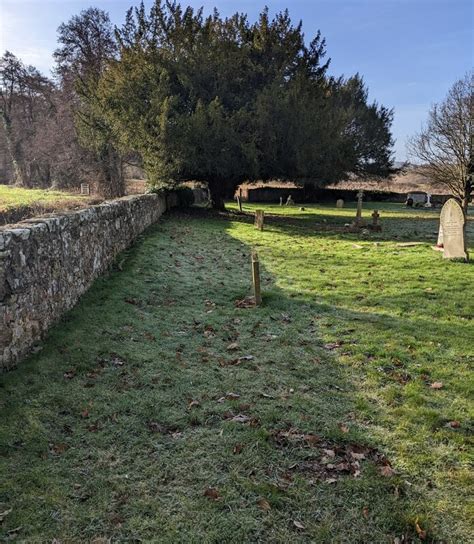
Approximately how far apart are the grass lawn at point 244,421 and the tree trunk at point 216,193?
15.7 m

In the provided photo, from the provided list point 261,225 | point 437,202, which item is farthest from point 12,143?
point 437,202

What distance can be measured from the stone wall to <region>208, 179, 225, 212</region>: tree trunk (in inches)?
566

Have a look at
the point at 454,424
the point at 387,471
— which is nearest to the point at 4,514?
the point at 387,471

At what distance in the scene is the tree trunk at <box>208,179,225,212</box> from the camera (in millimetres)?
23031

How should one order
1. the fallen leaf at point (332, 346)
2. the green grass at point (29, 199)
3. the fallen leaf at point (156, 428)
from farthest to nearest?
1. the green grass at point (29, 199)
2. the fallen leaf at point (332, 346)
3. the fallen leaf at point (156, 428)

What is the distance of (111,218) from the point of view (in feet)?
32.2

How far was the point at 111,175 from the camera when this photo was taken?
88.5 ft

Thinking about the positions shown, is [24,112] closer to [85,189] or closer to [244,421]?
[85,189]

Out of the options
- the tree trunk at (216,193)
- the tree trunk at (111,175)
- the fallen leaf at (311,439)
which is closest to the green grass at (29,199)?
the tree trunk at (111,175)

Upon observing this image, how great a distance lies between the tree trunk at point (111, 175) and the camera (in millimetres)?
26289

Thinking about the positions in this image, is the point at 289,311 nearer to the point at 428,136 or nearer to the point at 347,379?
the point at 347,379

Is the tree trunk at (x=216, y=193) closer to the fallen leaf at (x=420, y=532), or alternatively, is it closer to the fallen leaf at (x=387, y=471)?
the fallen leaf at (x=387, y=471)

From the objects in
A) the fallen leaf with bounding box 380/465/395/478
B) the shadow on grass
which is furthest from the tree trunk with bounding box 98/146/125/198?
the fallen leaf with bounding box 380/465/395/478

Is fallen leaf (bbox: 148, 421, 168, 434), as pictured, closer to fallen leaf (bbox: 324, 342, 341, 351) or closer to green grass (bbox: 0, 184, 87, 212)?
fallen leaf (bbox: 324, 342, 341, 351)
